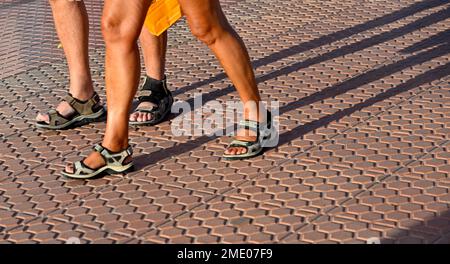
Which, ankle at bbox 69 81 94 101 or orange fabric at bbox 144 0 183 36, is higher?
orange fabric at bbox 144 0 183 36

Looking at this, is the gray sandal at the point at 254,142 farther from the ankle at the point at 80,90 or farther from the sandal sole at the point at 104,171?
the ankle at the point at 80,90

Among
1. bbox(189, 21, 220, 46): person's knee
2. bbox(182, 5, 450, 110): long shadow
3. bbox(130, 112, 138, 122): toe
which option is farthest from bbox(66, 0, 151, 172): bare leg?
bbox(182, 5, 450, 110): long shadow

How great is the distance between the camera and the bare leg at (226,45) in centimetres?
500

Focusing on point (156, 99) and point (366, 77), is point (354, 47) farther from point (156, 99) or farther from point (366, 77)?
point (156, 99)

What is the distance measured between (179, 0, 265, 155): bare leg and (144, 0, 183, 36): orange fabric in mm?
222

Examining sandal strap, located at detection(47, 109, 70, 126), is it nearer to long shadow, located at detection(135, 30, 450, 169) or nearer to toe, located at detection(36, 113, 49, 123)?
toe, located at detection(36, 113, 49, 123)

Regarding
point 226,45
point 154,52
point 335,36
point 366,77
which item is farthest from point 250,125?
point 335,36

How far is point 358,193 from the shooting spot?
4.68 metres

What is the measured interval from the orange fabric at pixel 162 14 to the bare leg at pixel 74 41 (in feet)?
1.75

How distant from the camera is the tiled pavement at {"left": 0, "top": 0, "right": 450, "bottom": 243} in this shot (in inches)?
174
